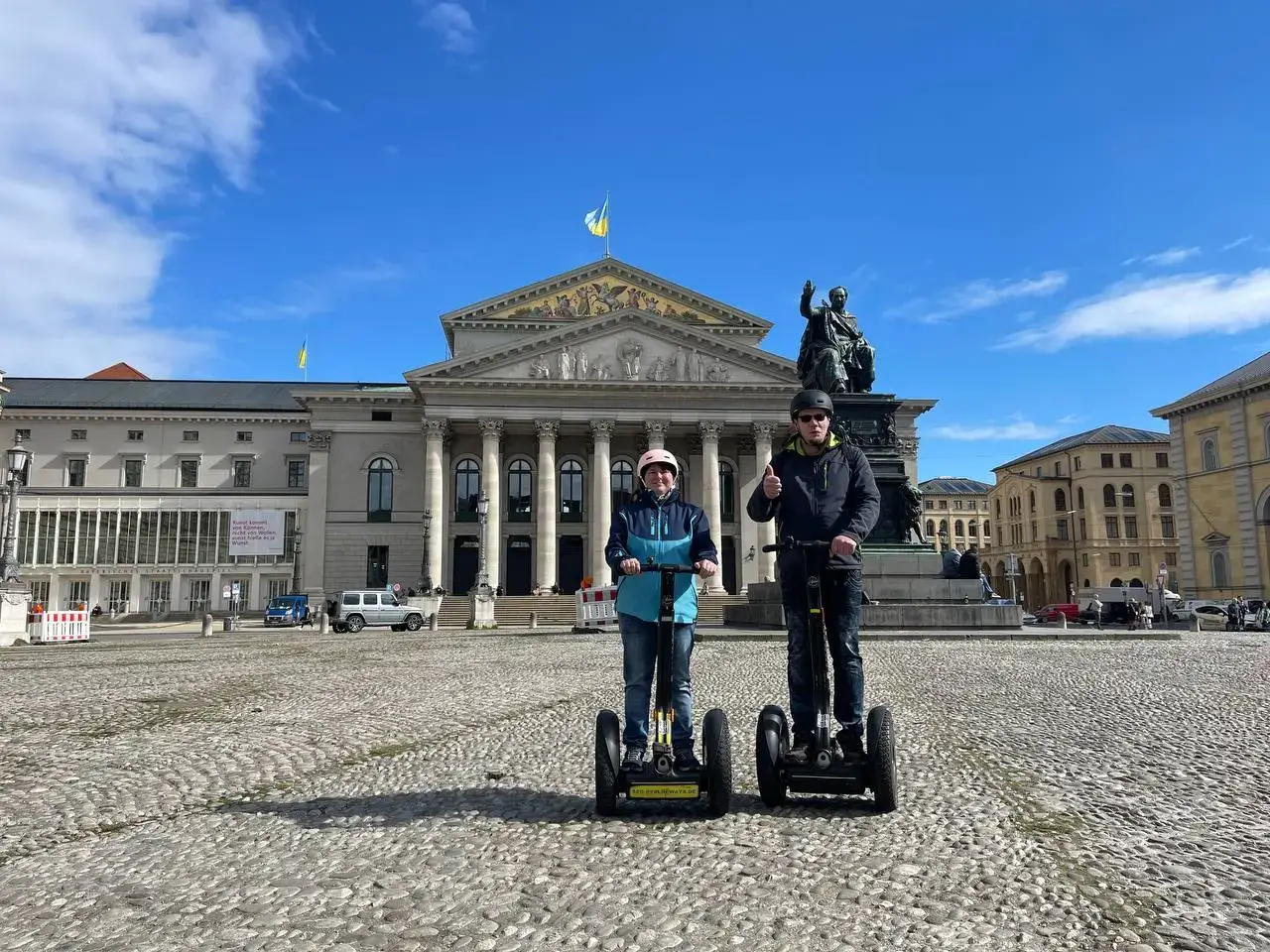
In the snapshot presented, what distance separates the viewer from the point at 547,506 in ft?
165

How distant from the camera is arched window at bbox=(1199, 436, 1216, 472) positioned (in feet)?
165

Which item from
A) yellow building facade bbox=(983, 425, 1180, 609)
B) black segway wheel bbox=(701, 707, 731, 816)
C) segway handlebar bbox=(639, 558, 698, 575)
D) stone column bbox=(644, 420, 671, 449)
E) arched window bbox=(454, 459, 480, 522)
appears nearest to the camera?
black segway wheel bbox=(701, 707, 731, 816)

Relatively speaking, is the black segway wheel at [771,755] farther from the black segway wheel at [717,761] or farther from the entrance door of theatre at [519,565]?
the entrance door of theatre at [519,565]

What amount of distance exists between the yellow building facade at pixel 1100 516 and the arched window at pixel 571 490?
40.1 m

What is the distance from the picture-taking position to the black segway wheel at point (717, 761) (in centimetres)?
423

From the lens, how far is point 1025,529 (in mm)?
81750

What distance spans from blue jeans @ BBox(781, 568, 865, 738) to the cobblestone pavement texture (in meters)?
0.49

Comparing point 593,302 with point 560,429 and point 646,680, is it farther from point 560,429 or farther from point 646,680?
point 646,680

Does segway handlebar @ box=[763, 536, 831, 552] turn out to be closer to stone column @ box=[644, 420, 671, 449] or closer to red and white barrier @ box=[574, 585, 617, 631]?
red and white barrier @ box=[574, 585, 617, 631]

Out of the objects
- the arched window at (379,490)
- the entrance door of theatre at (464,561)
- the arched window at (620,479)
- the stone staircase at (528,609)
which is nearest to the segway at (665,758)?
the stone staircase at (528,609)

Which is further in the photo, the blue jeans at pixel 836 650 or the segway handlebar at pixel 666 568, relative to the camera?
the blue jeans at pixel 836 650

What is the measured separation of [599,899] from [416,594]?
148 feet

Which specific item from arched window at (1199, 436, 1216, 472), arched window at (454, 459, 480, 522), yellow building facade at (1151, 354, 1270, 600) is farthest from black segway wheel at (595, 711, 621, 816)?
arched window at (1199, 436, 1216, 472)

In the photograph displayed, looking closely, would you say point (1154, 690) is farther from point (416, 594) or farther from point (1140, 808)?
point (416, 594)
